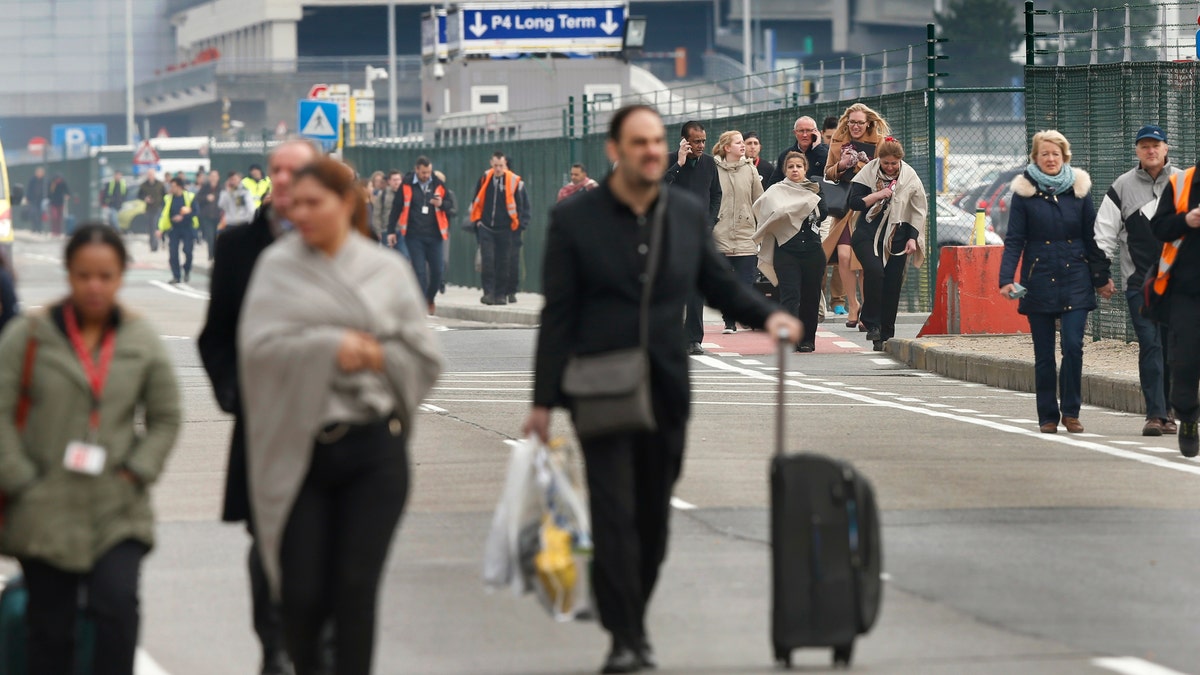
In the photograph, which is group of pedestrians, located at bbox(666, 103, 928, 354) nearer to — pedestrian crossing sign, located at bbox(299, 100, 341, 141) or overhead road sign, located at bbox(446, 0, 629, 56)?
pedestrian crossing sign, located at bbox(299, 100, 341, 141)

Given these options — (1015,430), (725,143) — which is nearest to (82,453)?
(1015,430)

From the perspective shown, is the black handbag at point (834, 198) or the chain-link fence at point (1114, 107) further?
the black handbag at point (834, 198)

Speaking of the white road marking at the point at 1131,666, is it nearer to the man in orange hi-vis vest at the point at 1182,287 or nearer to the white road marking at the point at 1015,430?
the white road marking at the point at 1015,430

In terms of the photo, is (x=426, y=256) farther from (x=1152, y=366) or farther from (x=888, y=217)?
(x=1152, y=366)

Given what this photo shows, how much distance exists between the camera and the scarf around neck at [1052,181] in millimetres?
14000

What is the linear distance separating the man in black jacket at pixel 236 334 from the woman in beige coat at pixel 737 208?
45.7 feet

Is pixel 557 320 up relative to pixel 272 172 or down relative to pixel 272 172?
down

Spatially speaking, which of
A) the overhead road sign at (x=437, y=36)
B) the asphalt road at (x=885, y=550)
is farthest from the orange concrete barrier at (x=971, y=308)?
the overhead road sign at (x=437, y=36)

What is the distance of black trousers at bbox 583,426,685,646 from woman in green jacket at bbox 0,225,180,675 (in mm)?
1442

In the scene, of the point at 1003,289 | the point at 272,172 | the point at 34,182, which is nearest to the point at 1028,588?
the point at 272,172

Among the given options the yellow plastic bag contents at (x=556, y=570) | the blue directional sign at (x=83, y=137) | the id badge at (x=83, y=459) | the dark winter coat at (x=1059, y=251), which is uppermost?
the blue directional sign at (x=83, y=137)

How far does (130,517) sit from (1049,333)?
8953mm

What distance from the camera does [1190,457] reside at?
43.8 ft

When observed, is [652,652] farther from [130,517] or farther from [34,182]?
[34,182]
